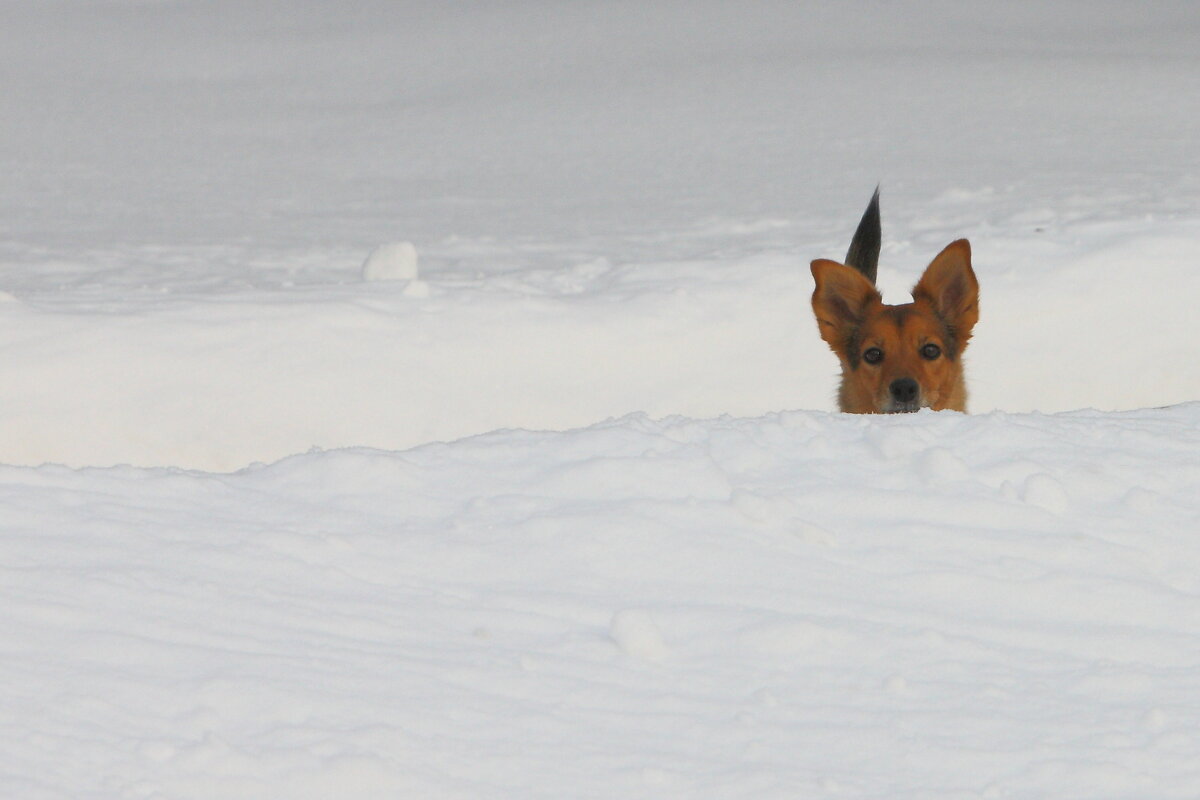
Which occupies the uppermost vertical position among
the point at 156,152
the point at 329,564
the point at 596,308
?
the point at 156,152

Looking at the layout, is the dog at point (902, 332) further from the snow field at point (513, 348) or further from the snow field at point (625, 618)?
the snow field at point (625, 618)

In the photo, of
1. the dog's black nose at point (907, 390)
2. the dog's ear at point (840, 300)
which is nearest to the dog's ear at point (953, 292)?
the dog's ear at point (840, 300)

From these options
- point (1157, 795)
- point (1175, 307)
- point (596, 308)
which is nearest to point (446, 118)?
point (596, 308)

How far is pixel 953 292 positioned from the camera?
525 centimetres

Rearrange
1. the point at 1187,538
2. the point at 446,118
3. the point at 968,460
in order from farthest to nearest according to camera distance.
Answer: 1. the point at 446,118
2. the point at 968,460
3. the point at 1187,538

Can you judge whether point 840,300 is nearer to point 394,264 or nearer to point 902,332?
point 902,332

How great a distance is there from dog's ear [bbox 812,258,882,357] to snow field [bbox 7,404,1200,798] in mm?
1545

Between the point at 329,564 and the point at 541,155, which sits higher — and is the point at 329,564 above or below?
below

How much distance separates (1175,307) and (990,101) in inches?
231

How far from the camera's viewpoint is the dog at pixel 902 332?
5.04 m

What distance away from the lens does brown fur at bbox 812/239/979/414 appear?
5059 mm

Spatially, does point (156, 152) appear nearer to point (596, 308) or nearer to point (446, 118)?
point (446, 118)

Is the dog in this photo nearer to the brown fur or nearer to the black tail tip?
the brown fur

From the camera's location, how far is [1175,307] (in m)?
6.77
